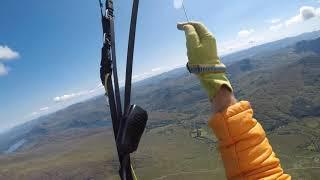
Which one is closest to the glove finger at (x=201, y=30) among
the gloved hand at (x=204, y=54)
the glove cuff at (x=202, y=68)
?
the gloved hand at (x=204, y=54)

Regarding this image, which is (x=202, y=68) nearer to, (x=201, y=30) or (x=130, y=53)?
(x=201, y=30)

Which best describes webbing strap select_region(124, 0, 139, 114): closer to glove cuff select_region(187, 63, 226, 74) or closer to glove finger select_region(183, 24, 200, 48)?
glove finger select_region(183, 24, 200, 48)

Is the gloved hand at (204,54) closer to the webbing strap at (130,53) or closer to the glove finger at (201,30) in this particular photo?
the glove finger at (201,30)

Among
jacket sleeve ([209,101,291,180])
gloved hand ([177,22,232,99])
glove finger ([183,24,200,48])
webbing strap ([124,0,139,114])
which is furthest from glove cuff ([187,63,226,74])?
webbing strap ([124,0,139,114])

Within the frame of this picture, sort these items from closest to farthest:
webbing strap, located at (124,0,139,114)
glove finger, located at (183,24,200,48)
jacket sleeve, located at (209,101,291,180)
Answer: webbing strap, located at (124,0,139,114), jacket sleeve, located at (209,101,291,180), glove finger, located at (183,24,200,48)

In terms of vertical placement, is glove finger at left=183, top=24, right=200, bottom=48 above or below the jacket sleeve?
above

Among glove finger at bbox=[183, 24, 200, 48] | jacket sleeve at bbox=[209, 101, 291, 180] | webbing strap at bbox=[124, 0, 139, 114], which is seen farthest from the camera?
glove finger at bbox=[183, 24, 200, 48]

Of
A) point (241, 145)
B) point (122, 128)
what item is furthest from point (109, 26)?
point (241, 145)
